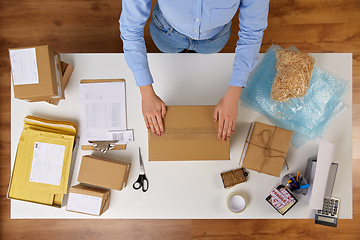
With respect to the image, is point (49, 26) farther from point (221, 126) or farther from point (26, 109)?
point (221, 126)

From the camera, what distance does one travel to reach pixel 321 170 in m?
0.92

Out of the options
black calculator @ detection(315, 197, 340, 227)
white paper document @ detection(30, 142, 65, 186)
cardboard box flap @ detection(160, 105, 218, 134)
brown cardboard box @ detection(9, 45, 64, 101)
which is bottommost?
black calculator @ detection(315, 197, 340, 227)

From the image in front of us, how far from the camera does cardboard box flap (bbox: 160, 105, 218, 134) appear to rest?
916 millimetres

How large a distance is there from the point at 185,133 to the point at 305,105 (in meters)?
0.59

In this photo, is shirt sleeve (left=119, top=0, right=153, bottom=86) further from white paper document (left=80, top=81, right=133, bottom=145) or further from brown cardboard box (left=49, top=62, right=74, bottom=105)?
brown cardboard box (left=49, top=62, right=74, bottom=105)

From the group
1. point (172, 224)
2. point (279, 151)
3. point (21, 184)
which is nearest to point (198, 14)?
point (279, 151)

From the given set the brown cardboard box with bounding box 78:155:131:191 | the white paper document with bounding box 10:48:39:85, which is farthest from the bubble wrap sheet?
the white paper document with bounding box 10:48:39:85

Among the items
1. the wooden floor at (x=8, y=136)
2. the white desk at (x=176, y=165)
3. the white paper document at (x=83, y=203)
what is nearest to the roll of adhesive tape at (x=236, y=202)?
the white desk at (x=176, y=165)

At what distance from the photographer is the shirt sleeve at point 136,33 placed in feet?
2.28

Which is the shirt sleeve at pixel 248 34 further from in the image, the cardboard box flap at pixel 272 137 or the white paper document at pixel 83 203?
the white paper document at pixel 83 203

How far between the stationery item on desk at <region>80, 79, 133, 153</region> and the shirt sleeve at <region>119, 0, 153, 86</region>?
234 mm

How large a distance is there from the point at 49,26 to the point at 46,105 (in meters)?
0.95

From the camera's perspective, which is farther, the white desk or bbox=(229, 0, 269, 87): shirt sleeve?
the white desk

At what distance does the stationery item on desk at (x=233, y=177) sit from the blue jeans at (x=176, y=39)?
61 cm
